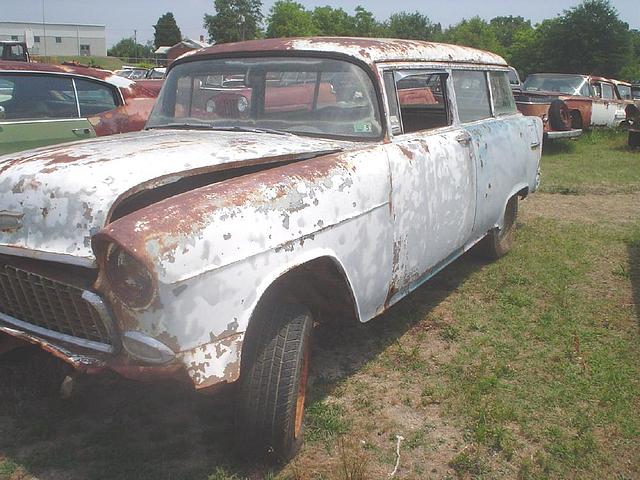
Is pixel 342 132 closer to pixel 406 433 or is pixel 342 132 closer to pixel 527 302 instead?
pixel 406 433

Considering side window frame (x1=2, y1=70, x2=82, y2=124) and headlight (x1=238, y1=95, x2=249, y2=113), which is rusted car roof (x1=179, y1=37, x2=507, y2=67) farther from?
side window frame (x1=2, y1=70, x2=82, y2=124)

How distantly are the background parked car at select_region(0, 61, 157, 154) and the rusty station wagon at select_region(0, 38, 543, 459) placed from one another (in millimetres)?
2299

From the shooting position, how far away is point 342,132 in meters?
3.22

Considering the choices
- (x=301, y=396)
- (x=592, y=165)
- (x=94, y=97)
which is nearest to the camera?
(x=301, y=396)

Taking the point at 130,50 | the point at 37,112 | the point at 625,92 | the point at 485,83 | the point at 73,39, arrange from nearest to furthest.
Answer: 1. the point at 485,83
2. the point at 37,112
3. the point at 625,92
4. the point at 73,39
5. the point at 130,50

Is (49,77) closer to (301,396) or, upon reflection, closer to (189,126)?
(189,126)

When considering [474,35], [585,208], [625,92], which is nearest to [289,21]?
[474,35]

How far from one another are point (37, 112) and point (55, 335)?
3918mm

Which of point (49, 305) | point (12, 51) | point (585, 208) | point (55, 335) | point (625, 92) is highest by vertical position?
point (12, 51)

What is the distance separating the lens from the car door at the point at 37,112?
537cm

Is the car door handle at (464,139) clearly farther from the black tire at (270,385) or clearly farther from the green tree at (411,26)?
the green tree at (411,26)

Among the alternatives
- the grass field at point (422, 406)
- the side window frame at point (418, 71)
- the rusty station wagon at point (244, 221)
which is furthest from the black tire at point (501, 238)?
the side window frame at point (418, 71)

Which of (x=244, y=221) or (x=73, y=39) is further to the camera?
(x=73, y=39)

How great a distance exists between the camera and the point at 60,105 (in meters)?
5.74
